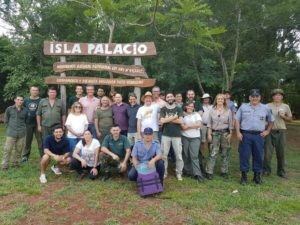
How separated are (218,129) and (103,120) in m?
2.46

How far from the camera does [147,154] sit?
289 inches

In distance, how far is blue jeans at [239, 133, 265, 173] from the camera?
809 cm

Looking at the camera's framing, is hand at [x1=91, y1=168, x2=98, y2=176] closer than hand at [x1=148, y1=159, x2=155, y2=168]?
No

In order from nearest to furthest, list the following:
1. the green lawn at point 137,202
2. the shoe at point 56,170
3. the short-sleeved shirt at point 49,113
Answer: the green lawn at point 137,202 → the shoe at point 56,170 → the short-sleeved shirt at point 49,113

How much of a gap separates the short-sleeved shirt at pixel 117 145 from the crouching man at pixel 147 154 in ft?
1.91

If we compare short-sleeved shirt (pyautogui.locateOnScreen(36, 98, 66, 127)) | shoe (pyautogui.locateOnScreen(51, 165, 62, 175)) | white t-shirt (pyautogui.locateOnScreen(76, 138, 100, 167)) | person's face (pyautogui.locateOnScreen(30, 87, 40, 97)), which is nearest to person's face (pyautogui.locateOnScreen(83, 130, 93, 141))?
white t-shirt (pyautogui.locateOnScreen(76, 138, 100, 167))

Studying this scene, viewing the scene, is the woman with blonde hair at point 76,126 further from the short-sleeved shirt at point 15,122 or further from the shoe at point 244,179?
the shoe at point 244,179

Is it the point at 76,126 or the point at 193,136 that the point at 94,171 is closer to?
the point at 76,126

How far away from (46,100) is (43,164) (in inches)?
64.9

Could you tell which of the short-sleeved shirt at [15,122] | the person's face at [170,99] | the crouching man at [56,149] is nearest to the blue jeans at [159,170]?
the person's face at [170,99]

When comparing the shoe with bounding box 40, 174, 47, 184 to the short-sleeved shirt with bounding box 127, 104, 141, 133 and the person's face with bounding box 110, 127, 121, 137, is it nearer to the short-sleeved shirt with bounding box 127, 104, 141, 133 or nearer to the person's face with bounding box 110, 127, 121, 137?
the person's face with bounding box 110, 127, 121, 137

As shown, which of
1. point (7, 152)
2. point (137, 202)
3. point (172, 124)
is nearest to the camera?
point (137, 202)

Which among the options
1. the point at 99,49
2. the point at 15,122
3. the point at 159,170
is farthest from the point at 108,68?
the point at 159,170

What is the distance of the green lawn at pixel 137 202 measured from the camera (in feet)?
19.6
